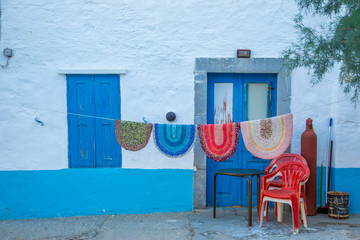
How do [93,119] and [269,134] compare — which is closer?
[269,134]

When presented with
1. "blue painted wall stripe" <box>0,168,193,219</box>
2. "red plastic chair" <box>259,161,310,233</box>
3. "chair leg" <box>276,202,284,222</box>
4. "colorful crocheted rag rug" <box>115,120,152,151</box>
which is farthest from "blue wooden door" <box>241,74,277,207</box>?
"colorful crocheted rag rug" <box>115,120,152,151</box>

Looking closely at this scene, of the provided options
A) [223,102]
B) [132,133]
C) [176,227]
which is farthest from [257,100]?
[176,227]

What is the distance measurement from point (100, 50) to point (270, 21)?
2.59m

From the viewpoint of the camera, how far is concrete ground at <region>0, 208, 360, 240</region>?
4.03 m

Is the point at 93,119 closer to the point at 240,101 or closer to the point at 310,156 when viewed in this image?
the point at 240,101

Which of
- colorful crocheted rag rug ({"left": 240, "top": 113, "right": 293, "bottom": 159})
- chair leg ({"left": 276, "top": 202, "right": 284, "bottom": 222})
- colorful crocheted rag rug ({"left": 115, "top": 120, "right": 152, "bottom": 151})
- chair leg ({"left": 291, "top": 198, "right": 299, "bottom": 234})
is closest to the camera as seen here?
chair leg ({"left": 291, "top": 198, "right": 299, "bottom": 234})

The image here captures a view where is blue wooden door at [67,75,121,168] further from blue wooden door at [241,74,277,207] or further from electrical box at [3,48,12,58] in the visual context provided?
blue wooden door at [241,74,277,207]

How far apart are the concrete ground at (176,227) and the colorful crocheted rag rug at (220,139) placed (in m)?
0.96

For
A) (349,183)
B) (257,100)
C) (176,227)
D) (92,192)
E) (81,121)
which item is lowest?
(176,227)

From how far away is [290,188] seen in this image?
436 centimetres

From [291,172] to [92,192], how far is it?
9.58ft

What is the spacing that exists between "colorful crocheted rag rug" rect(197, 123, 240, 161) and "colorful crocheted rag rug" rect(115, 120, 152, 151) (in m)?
0.72

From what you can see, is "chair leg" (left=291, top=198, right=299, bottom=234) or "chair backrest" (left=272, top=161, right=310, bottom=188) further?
"chair backrest" (left=272, top=161, right=310, bottom=188)

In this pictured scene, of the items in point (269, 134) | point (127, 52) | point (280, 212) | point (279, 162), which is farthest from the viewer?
point (127, 52)
